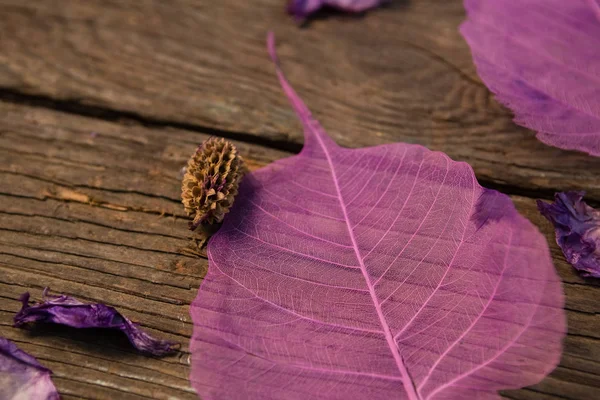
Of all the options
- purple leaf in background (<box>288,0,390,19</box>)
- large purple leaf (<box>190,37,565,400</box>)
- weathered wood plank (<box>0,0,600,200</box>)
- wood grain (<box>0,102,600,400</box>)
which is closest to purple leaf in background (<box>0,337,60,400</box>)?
wood grain (<box>0,102,600,400</box>)

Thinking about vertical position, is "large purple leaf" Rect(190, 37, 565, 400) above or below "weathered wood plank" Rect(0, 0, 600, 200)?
below

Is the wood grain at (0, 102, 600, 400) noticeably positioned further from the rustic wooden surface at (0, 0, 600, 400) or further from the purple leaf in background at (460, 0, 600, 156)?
the purple leaf in background at (460, 0, 600, 156)

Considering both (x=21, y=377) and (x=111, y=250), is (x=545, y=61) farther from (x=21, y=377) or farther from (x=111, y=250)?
(x=21, y=377)

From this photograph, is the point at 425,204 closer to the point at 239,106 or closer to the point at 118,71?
the point at 239,106

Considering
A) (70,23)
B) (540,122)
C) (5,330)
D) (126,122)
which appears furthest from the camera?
(70,23)

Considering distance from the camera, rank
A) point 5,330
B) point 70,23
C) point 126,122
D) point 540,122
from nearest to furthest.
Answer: point 5,330, point 540,122, point 126,122, point 70,23

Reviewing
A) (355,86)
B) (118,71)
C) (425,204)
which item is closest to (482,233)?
(425,204)

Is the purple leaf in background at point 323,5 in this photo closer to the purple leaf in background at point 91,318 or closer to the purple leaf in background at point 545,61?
the purple leaf in background at point 545,61
